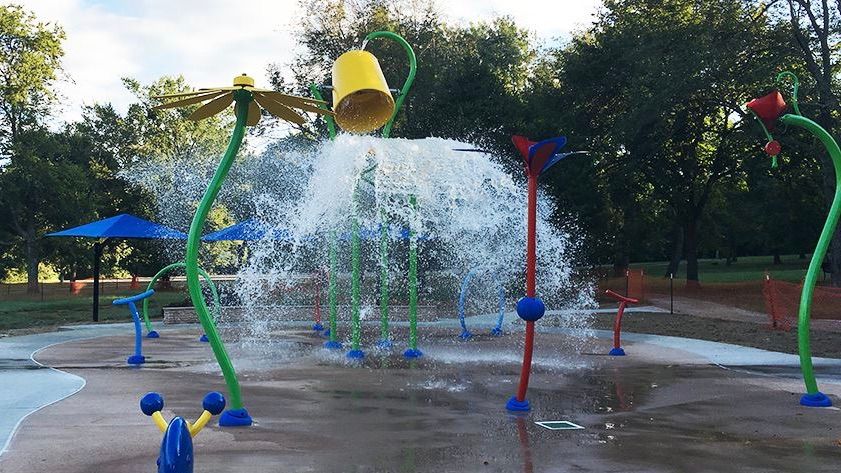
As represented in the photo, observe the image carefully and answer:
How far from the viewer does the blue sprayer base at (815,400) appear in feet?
28.3

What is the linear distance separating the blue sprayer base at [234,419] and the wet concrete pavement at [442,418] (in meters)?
0.16

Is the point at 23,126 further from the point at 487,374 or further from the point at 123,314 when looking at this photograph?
the point at 487,374

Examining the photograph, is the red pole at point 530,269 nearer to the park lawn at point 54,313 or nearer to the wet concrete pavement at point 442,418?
the wet concrete pavement at point 442,418

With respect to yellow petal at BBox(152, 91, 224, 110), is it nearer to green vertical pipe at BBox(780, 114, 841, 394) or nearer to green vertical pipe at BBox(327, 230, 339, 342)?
green vertical pipe at BBox(327, 230, 339, 342)

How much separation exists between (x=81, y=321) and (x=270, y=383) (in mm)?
13028

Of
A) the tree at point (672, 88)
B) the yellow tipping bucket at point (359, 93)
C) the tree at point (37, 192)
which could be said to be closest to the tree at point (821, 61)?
the tree at point (672, 88)

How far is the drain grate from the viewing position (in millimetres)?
7426

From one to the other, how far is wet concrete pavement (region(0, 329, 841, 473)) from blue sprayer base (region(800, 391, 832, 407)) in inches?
5.6

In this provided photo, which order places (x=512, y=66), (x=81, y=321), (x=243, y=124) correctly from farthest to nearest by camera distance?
(x=512, y=66) < (x=81, y=321) < (x=243, y=124)

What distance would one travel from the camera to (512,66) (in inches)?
1796

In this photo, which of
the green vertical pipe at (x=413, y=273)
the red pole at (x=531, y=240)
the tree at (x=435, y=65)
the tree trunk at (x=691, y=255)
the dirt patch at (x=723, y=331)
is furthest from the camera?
the tree trunk at (x=691, y=255)

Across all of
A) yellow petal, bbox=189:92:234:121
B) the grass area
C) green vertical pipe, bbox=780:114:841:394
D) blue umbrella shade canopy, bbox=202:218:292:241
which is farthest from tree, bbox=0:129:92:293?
green vertical pipe, bbox=780:114:841:394

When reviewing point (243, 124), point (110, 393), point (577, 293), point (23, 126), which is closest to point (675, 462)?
point (243, 124)

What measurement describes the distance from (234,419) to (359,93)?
328cm
